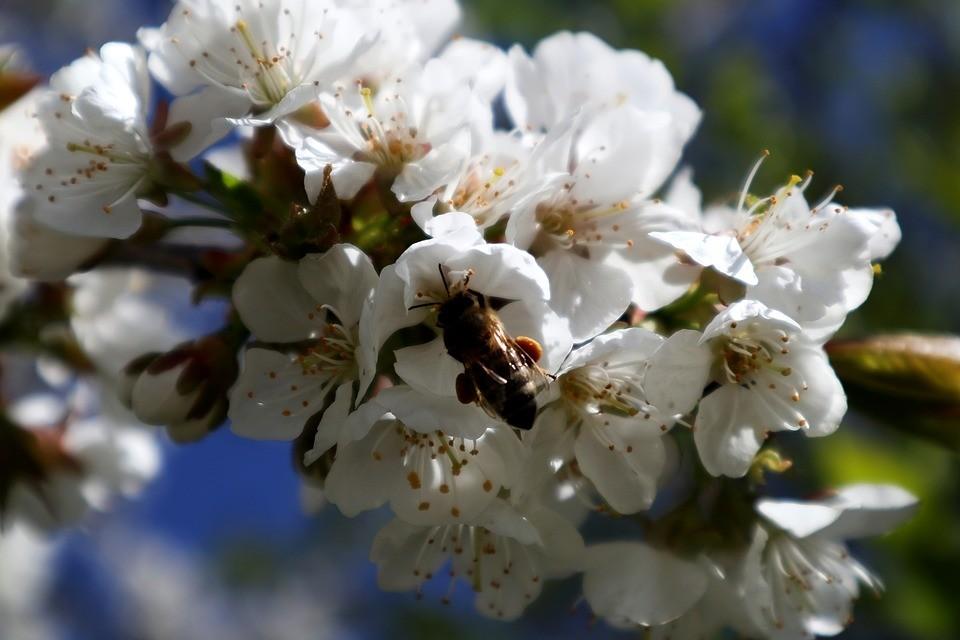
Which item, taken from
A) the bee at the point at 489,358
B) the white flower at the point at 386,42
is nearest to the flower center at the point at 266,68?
the white flower at the point at 386,42

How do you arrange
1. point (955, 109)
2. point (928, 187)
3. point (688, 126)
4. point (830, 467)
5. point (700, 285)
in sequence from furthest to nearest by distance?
point (955, 109) < point (928, 187) < point (830, 467) < point (688, 126) < point (700, 285)

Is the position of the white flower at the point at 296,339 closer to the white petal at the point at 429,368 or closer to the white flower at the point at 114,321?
the white petal at the point at 429,368

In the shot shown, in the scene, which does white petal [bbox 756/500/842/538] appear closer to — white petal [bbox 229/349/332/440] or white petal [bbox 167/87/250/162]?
white petal [bbox 229/349/332/440]

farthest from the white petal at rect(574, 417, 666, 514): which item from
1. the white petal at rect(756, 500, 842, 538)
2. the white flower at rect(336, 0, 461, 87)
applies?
the white flower at rect(336, 0, 461, 87)

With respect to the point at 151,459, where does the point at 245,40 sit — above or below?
above

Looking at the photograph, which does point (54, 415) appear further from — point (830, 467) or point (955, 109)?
point (955, 109)

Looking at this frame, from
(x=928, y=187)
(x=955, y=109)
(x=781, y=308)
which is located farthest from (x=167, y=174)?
(x=955, y=109)

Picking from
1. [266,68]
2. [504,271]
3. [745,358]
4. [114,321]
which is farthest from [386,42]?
[114,321]
